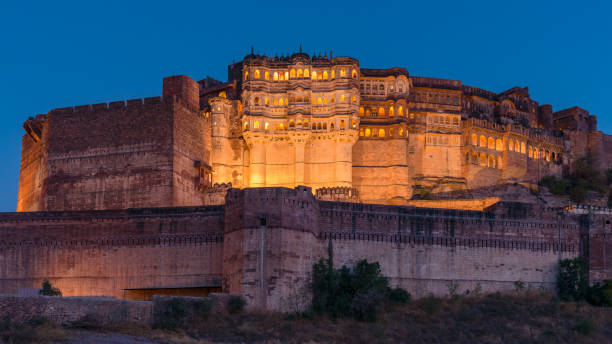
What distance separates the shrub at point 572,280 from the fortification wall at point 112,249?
20780 millimetres

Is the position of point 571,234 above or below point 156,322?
above

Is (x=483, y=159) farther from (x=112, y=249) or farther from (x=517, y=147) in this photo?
(x=112, y=249)

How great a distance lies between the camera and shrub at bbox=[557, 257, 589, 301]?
57031mm

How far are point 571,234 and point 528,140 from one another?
2819 centimetres

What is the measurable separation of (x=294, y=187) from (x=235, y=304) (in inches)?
916

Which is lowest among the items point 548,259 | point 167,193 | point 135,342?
point 135,342

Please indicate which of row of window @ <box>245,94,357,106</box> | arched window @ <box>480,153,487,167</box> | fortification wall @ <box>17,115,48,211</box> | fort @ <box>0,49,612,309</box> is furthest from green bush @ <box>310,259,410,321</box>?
arched window @ <box>480,153,487,167</box>

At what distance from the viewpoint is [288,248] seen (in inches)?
1927

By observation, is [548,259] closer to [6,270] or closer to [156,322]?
[156,322]

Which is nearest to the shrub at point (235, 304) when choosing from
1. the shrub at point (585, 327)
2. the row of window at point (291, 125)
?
the shrub at point (585, 327)

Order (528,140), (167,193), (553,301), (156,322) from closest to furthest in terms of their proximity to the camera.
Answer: (156,322) < (553,301) < (167,193) < (528,140)

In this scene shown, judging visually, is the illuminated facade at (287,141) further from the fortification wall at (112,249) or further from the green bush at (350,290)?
the green bush at (350,290)

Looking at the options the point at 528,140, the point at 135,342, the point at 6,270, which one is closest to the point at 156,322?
the point at 135,342

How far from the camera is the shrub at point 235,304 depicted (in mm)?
46688
